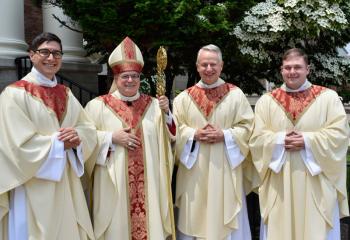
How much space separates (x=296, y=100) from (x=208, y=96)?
826mm

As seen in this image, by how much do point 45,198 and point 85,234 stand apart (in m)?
0.52

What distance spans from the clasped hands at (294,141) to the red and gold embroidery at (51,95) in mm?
1966

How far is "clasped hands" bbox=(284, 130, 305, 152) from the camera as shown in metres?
4.34

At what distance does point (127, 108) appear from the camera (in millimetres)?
4449

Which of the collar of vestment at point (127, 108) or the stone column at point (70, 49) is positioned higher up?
the stone column at point (70, 49)

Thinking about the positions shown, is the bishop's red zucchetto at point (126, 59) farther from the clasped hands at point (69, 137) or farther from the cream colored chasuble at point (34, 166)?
the clasped hands at point (69, 137)

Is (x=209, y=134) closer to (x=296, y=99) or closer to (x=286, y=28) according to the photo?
(x=296, y=99)

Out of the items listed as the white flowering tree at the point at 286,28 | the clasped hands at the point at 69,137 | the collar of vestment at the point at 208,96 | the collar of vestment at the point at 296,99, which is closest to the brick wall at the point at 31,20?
the white flowering tree at the point at 286,28

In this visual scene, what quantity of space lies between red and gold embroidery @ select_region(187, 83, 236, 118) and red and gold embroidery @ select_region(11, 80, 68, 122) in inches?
51.3

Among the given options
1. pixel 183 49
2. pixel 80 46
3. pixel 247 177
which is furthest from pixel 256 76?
pixel 247 177

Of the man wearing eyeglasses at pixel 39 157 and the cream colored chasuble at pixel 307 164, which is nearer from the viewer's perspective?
the man wearing eyeglasses at pixel 39 157

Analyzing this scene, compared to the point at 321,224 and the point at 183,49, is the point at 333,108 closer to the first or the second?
the point at 321,224

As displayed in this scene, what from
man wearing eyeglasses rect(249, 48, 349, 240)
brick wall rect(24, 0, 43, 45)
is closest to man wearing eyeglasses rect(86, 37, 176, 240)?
man wearing eyeglasses rect(249, 48, 349, 240)

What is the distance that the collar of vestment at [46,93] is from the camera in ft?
12.7
